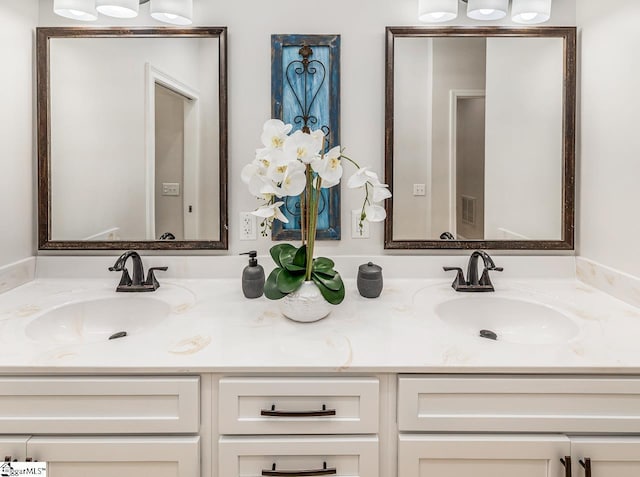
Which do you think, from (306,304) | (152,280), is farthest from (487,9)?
(152,280)

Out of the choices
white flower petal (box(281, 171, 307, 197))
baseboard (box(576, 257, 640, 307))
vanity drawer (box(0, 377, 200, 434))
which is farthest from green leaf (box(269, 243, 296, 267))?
baseboard (box(576, 257, 640, 307))

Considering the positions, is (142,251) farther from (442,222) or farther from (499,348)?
(499,348)

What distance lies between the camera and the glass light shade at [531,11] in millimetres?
1616

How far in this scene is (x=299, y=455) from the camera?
3.44ft

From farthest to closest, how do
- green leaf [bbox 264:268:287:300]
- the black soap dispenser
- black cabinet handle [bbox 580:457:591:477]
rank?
1. the black soap dispenser
2. green leaf [bbox 264:268:287:300]
3. black cabinet handle [bbox 580:457:591:477]

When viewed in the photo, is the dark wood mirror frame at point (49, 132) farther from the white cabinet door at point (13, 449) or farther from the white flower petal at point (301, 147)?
the white cabinet door at point (13, 449)

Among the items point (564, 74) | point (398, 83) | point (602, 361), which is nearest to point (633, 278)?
point (602, 361)

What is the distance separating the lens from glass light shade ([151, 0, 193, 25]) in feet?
5.26

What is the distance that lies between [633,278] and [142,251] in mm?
1778

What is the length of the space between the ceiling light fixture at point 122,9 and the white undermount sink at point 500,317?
56.7 inches

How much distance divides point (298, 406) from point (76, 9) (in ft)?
5.23

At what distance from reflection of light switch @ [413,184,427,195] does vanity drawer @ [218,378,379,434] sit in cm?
88

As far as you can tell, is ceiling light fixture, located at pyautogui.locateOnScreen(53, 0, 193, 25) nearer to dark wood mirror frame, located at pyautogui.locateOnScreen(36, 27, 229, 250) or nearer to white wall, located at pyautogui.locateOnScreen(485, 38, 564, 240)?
dark wood mirror frame, located at pyautogui.locateOnScreen(36, 27, 229, 250)

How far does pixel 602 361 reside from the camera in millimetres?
1024
